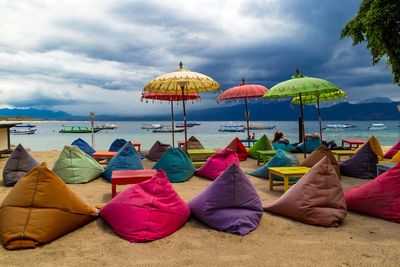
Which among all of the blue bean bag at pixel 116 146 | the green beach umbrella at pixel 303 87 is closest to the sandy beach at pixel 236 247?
the green beach umbrella at pixel 303 87

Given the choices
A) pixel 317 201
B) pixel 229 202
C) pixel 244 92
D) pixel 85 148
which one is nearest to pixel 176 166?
pixel 229 202

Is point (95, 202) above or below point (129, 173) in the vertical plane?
below

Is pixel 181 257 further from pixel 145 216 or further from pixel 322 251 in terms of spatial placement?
pixel 322 251

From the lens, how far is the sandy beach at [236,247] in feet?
11.9

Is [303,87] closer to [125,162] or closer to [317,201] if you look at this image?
[317,201]

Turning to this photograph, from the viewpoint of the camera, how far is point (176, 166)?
27.5 feet

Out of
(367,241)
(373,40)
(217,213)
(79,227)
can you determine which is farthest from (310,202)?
(373,40)

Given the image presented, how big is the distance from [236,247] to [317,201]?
1637 mm

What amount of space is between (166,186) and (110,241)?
1082 mm

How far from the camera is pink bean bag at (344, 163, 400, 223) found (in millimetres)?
4949

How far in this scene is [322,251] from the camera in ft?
12.7

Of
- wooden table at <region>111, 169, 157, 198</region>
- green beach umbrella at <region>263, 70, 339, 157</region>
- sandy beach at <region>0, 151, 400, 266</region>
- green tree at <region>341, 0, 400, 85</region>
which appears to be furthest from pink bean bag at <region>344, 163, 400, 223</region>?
green tree at <region>341, 0, 400, 85</region>

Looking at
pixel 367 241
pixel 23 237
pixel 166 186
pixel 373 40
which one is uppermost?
pixel 373 40

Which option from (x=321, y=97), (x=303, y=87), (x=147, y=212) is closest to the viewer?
(x=147, y=212)
